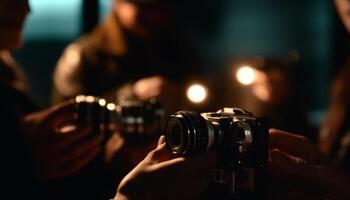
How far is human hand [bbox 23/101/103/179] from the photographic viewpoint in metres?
1.08

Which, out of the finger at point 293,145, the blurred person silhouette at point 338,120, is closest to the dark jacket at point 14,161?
the finger at point 293,145

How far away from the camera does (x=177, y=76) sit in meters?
1.72

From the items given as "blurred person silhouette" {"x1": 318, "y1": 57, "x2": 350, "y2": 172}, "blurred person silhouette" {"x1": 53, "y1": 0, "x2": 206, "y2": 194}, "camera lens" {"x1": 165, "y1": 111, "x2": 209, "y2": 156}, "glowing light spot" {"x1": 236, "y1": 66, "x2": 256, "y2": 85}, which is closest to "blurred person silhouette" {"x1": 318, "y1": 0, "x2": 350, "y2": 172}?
"blurred person silhouette" {"x1": 318, "y1": 57, "x2": 350, "y2": 172}

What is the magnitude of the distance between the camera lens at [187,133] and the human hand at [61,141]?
0.36 metres

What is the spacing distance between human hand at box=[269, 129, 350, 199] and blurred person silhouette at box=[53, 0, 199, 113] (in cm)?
77

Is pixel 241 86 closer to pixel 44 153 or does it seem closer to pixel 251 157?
pixel 44 153

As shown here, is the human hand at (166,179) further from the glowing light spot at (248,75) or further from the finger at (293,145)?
the glowing light spot at (248,75)

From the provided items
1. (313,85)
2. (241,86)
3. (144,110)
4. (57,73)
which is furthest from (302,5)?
(144,110)

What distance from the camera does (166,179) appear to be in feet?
2.24

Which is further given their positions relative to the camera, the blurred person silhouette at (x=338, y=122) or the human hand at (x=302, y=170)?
the blurred person silhouette at (x=338, y=122)

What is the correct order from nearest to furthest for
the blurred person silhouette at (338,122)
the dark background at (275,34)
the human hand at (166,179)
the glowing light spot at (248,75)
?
the human hand at (166,179) → the blurred person silhouette at (338,122) → the glowing light spot at (248,75) → the dark background at (275,34)

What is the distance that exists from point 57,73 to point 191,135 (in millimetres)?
1034

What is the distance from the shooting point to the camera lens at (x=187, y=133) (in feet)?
2.34

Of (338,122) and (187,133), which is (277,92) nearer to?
(338,122)
